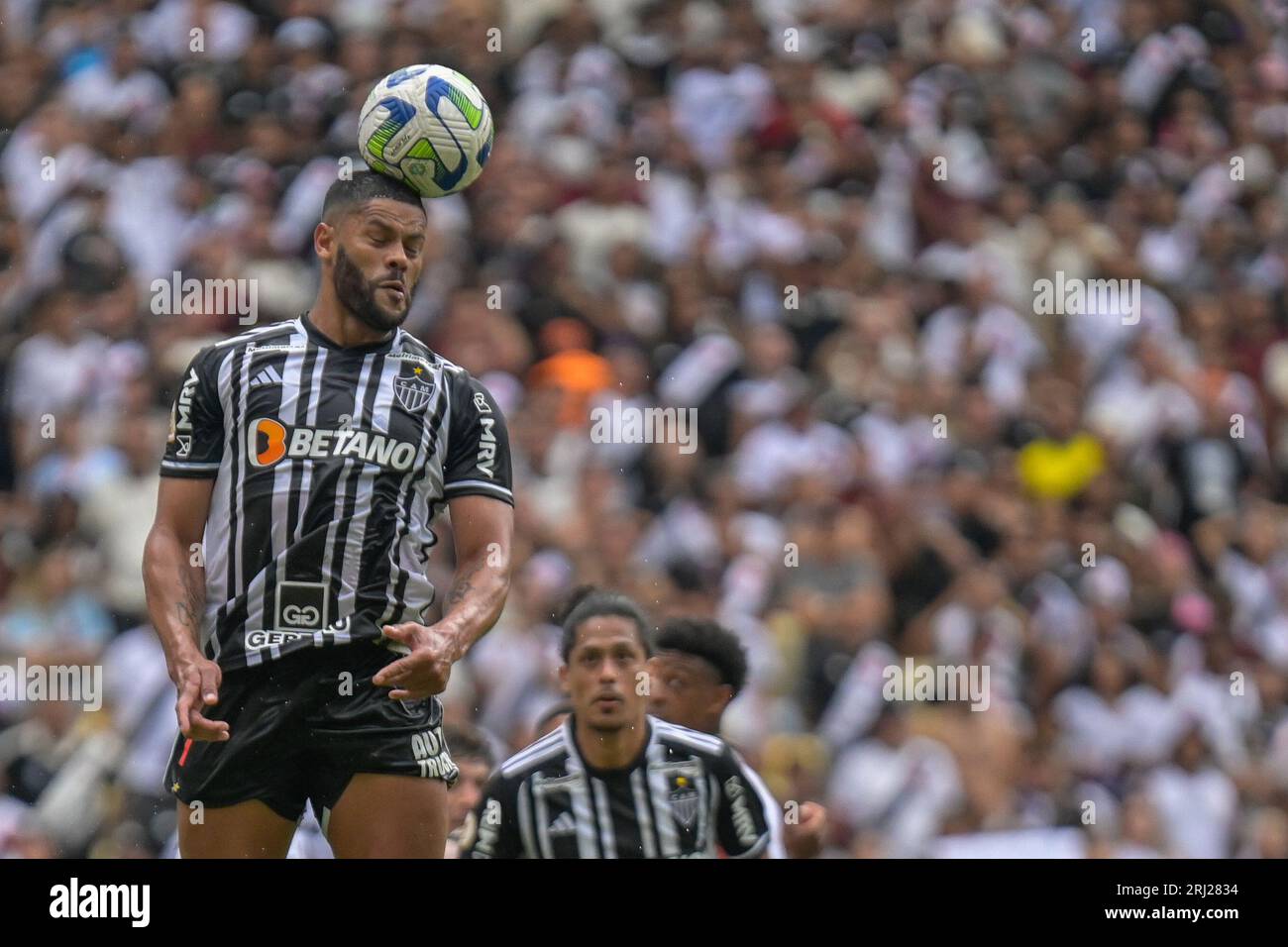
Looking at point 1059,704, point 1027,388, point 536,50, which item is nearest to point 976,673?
point 1059,704

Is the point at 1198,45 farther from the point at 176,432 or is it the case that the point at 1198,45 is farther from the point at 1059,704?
the point at 176,432

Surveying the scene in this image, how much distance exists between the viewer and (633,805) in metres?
6.34

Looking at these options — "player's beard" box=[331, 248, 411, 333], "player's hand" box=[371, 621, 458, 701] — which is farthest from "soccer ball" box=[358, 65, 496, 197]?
"player's hand" box=[371, 621, 458, 701]

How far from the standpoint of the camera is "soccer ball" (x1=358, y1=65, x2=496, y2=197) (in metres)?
5.51

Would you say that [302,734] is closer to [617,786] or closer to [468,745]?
[617,786]

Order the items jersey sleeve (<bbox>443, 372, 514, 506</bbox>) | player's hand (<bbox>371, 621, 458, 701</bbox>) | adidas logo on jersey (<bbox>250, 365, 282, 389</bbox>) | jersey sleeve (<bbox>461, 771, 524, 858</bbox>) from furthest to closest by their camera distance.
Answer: jersey sleeve (<bbox>461, 771, 524, 858</bbox>) < jersey sleeve (<bbox>443, 372, 514, 506</bbox>) < adidas logo on jersey (<bbox>250, 365, 282, 389</bbox>) < player's hand (<bbox>371, 621, 458, 701</bbox>)

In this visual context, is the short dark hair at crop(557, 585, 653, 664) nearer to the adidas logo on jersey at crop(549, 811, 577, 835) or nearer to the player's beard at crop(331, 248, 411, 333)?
the adidas logo on jersey at crop(549, 811, 577, 835)

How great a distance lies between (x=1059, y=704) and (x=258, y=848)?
5.49 metres

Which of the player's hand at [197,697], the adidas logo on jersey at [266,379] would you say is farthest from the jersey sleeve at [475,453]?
the player's hand at [197,697]

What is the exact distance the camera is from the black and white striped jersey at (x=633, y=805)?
6266 mm

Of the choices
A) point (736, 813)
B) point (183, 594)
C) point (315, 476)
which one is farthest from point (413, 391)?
point (736, 813)

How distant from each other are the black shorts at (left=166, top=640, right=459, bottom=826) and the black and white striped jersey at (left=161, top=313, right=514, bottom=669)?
2.4 inches

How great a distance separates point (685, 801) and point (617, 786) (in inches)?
8.1

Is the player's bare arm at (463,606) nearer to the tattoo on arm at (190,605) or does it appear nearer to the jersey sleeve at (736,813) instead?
the tattoo on arm at (190,605)
